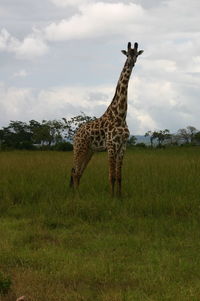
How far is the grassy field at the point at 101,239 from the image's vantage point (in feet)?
13.0

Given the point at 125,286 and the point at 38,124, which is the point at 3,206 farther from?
the point at 38,124

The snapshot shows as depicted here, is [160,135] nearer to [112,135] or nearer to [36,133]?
[36,133]

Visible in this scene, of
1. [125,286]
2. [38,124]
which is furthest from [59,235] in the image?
[38,124]

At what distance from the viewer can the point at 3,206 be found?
7543mm

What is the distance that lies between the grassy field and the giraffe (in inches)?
16.5

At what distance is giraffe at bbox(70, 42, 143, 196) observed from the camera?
833 centimetres

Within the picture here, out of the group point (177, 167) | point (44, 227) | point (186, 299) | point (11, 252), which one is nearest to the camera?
point (186, 299)

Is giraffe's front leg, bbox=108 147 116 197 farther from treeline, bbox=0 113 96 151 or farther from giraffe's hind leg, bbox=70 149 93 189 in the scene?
treeline, bbox=0 113 96 151

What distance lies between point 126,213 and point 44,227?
1.29m

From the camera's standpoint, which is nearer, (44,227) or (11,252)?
(11,252)

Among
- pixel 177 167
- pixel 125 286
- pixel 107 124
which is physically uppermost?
pixel 107 124

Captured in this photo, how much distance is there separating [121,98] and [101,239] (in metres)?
3.73

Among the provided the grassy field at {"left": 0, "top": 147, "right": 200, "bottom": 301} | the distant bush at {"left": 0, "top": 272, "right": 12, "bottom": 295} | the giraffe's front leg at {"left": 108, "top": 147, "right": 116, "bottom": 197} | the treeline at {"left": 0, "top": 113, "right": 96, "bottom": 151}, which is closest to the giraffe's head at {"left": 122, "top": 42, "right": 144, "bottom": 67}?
the giraffe's front leg at {"left": 108, "top": 147, "right": 116, "bottom": 197}

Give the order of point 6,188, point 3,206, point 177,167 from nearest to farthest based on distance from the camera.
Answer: point 3,206 → point 6,188 → point 177,167
